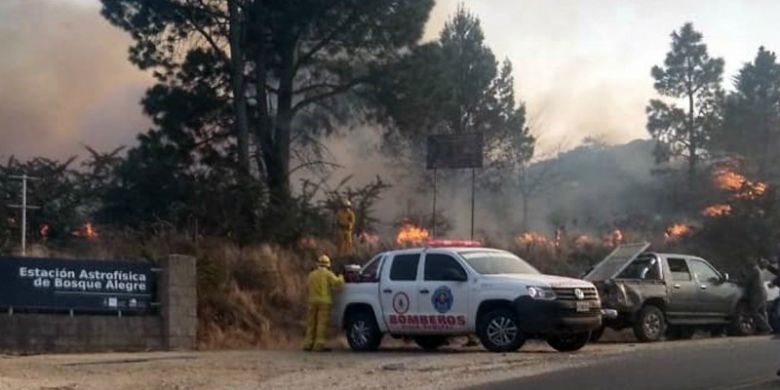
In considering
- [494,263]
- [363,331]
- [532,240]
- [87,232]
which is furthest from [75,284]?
[532,240]

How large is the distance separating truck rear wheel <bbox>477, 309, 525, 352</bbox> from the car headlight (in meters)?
0.45

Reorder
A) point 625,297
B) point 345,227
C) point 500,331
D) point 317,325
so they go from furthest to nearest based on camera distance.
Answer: point 345,227 → point 625,297 → point 317,325 → point 500,331

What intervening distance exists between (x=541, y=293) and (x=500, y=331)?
96 centimetres

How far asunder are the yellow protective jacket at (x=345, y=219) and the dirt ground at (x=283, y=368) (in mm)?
10190

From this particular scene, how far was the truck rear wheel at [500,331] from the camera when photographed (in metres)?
20.0

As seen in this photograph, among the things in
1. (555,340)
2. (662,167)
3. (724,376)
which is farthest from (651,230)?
(724,376)

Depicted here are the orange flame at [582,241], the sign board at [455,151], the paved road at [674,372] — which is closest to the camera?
the paved road at [674,372]

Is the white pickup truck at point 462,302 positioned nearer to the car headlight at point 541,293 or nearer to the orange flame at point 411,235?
the car headlight at point 541,293

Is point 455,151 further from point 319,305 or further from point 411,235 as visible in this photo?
point 319,305

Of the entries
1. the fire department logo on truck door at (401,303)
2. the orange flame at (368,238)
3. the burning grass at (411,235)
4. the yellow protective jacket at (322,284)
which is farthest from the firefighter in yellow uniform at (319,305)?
the burning grass at (411,235)

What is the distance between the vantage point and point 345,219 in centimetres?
3216

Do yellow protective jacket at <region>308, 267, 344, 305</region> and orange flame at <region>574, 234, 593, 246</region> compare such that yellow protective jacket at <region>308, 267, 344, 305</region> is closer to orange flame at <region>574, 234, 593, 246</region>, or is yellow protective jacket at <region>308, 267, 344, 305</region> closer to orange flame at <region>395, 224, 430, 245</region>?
orange flame at <region>395, 224, 430, 245</region>

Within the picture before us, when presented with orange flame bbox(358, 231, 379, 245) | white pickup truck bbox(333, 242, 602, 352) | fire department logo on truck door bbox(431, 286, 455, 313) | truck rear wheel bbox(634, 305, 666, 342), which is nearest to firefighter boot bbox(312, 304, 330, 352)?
white pickup truck bbox(333, 242, 602, 352)

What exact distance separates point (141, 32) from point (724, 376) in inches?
934
